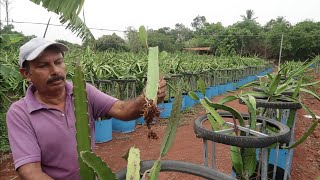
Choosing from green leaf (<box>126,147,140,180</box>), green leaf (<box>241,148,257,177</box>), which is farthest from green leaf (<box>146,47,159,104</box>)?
green leaf (<box>241,148,257,177</box>)

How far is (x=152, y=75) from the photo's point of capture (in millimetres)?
1072

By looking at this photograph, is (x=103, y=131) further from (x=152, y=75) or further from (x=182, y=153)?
(x=152, y=75)

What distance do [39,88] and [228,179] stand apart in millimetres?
1122

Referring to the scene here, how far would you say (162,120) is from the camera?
6148mm

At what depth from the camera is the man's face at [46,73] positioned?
156 cm

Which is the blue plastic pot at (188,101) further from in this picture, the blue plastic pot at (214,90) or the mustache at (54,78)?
the mustache at (54,78)

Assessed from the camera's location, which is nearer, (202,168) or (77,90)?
(77,90)

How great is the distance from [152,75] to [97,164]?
0.38 m

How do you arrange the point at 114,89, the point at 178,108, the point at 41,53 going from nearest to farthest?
the point at 178,108 → the point at 41,53 → the point at 114,89

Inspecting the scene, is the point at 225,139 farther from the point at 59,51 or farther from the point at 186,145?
Result: the point at 186,145

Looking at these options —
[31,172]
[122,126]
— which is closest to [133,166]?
[31,172]

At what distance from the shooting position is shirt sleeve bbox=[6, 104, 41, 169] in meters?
1.37

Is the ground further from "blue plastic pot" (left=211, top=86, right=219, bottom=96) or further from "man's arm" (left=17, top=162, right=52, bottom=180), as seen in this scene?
"blue plastic pot" (left=211, top=86, right=219, bottom=96)

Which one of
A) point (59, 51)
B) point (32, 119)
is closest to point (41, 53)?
point (59, 51)
